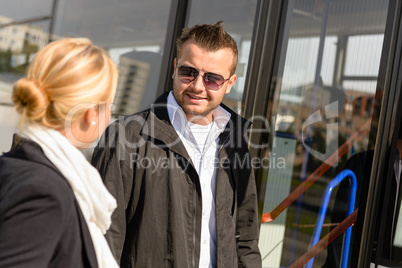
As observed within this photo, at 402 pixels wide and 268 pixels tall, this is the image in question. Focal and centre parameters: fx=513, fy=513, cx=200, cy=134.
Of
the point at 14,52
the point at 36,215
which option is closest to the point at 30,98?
the point at 36,215

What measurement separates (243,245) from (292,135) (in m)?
1.17

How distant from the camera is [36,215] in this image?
1.12 metres

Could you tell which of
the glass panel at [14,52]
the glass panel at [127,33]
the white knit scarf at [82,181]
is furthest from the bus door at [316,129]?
the white knit scarf at [82,181]

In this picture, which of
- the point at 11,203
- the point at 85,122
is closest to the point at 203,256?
the point at 85,122

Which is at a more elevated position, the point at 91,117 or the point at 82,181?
the point at 91,117

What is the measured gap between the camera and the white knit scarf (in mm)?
1269

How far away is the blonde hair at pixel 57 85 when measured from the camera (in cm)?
126

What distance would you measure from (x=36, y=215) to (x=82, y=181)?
0.21m

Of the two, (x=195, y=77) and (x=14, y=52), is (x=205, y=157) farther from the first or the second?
(x=14, y=52)

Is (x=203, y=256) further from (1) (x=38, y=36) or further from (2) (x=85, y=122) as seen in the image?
(1) (x=38, y=36)

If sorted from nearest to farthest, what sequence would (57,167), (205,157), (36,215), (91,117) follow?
(36,215) → (57,167) → (91,117) → (205,157)

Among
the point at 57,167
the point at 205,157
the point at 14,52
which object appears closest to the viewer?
the point at 57,167

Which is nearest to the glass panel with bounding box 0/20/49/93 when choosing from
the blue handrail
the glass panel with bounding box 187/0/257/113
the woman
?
the glass panel with bounding box 187/0/257/113

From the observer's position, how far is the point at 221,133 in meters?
2.27
